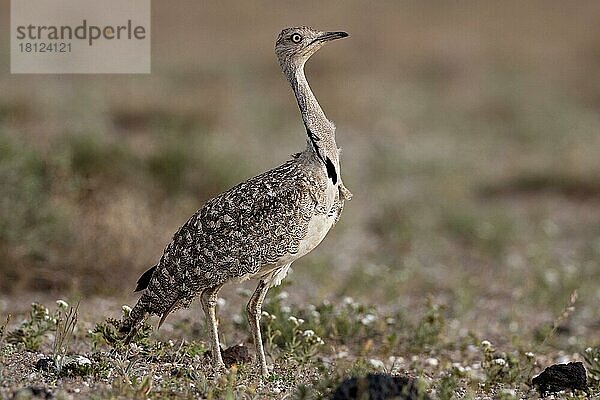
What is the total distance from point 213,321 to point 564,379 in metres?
1.76

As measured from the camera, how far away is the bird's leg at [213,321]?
439cm

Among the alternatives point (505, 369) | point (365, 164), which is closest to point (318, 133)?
point (505, 369)

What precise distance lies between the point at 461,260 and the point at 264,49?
39.5 ft

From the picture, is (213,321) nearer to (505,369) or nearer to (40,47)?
(505,369)

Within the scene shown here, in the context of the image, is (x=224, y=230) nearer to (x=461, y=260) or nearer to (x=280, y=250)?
(x=280, y=250)

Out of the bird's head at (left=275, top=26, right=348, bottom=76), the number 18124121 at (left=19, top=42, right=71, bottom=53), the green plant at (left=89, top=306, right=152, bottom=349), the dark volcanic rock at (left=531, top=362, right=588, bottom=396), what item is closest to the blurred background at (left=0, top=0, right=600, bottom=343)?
the number 18124121 at (left=19, top=42, right=71, bottom=53)

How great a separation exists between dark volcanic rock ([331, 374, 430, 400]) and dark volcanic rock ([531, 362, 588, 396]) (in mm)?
1028

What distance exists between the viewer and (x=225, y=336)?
18.0ft

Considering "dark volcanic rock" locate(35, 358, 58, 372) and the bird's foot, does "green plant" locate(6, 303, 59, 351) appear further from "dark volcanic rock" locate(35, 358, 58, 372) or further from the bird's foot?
the bird's foot

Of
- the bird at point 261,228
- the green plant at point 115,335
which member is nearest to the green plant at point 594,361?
the bird at point 261,228

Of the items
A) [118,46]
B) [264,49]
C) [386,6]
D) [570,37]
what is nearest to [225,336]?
[118,46]

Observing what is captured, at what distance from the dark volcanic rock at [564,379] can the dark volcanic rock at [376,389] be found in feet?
3.37

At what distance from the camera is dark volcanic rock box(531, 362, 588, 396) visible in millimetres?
4434

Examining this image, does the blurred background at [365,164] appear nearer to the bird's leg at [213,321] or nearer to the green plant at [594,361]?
the green plant at [594,361]
